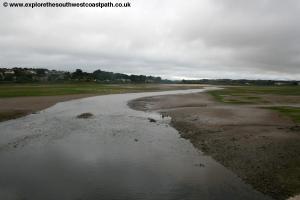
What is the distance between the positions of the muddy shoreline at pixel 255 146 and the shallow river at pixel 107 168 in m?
0.85

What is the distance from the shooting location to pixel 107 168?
16094 millimetres

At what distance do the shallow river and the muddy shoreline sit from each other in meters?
0.85

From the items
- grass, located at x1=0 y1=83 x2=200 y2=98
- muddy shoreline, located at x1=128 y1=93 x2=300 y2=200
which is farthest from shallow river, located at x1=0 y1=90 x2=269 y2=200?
grass, located at x1=0 y1=83 x2=200 y2=98

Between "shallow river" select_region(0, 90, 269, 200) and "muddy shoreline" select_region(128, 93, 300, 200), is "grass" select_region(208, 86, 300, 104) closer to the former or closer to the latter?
"muddy shoreline" select_region(128, 93, 300, 200)

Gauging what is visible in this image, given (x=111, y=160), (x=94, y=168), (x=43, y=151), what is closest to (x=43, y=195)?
(x=94, y=168)

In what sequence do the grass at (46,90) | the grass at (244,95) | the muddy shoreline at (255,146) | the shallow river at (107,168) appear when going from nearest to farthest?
1. the shallow river at (107,168)
2. the muddy shoreline at (255,146)
3. the grass at (244,95)
4. the grass at (46,90)

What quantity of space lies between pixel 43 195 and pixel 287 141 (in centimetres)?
1648

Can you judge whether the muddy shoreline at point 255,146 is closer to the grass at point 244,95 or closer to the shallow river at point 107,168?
the shallow river at point 107,168

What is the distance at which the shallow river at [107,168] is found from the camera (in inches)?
504

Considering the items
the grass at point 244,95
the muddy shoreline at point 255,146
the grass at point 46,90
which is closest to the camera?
the muddy shoreline at point 255,146

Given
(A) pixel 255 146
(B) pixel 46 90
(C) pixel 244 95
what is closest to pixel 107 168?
(A) pixel 255 146

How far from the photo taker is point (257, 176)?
574 inches

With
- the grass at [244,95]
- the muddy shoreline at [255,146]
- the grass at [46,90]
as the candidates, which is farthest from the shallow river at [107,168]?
the grass at [46,90]

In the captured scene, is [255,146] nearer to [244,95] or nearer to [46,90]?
[244,95]
